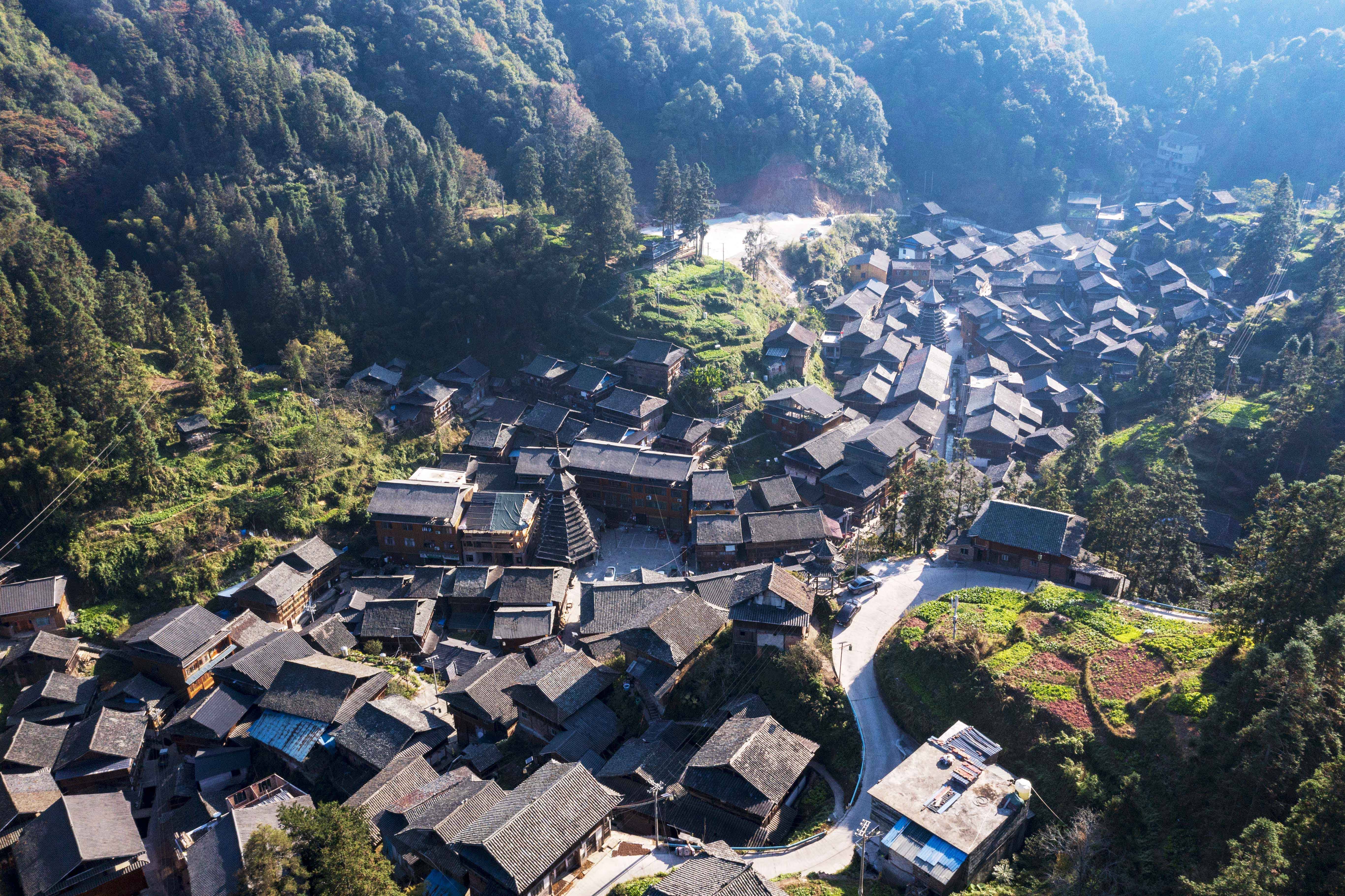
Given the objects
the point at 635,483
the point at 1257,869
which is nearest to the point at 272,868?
the point at 1257,869

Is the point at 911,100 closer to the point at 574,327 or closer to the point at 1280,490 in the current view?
the point at 574,327

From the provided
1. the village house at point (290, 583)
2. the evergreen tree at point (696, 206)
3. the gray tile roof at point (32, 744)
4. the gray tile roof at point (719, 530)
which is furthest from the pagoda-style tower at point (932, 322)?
the gray tile roof at point (32, 744)

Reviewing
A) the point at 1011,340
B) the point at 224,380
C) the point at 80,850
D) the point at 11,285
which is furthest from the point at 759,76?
the point at 80,850

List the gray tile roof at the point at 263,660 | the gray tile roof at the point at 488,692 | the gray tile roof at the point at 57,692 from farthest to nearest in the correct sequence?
the gray tile roof at the point at 263,660 < the gray tile roof at the point at 57,692 < the gray tile roof at the point at 488,692

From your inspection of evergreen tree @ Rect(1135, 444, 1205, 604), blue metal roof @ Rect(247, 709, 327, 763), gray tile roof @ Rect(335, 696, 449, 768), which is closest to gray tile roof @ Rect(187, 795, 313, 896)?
gray tile roof @ Rect(335, 696, 449, 768)

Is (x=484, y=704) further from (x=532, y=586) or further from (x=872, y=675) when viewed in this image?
(x=872, y=675)

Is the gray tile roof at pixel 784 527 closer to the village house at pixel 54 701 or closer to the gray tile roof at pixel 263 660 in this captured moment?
the gray tile roof at pixel 263 660
